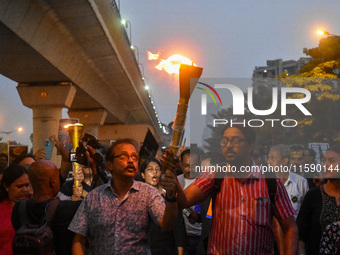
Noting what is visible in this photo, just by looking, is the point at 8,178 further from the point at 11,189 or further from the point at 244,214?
the point at 244,214

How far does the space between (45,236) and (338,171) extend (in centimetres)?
287

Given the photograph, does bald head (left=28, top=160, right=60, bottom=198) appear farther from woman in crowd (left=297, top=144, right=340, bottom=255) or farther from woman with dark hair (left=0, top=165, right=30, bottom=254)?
woman in crowd (left=297, top=144, right=340, bottom=255)

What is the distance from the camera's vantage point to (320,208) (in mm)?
5133

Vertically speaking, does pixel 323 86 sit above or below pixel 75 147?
above

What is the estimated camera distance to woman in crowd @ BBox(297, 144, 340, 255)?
505 centimetres

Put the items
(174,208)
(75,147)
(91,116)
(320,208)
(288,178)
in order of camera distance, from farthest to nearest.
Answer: (91,116), (288,178), (75,147), (320,208), (174,208)

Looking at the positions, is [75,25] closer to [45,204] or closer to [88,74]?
[88,74]

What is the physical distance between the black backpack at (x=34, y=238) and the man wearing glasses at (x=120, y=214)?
0.26m

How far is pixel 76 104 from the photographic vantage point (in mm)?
31500

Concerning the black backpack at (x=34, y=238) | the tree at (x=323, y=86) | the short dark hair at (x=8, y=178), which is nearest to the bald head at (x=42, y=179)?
the black backpack at (x=34, y=238)

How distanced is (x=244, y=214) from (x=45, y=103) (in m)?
20.3

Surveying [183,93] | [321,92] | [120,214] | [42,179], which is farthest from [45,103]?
[183,93]

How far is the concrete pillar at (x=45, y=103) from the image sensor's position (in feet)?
72.6

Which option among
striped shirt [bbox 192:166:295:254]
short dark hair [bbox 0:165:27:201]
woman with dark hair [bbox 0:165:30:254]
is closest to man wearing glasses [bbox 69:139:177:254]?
striped shirt [bbox 192:166:295:254]
